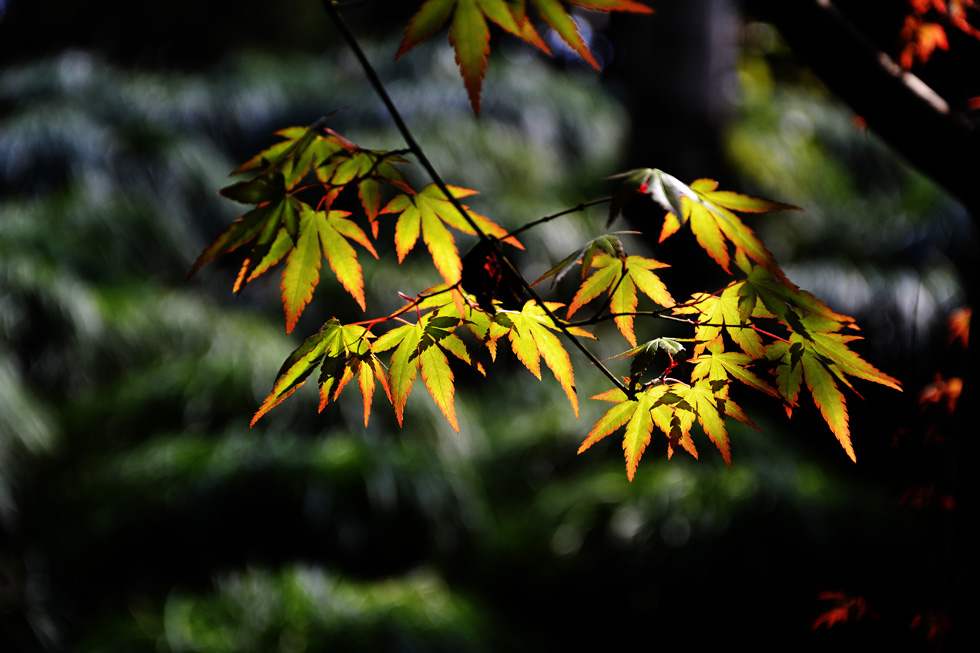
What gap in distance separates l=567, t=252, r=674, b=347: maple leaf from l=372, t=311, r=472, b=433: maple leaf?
9 cm

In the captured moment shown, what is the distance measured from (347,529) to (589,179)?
5.51 ft

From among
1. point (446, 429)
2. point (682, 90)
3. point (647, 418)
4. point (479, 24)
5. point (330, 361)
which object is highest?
point (479, 24)

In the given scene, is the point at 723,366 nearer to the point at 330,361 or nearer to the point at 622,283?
the point at 622,283

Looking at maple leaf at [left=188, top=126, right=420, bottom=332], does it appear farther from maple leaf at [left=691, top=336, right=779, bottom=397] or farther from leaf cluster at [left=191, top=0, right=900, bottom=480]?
maple leaf at [left=691, top=336, right=779, bottom=397]

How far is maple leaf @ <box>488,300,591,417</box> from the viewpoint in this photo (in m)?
0.49

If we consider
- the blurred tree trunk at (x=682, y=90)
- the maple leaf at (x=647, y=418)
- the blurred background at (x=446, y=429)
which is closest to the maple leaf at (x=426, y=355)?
the maple leaf at (x=647, y=418)

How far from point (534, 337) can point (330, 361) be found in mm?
147

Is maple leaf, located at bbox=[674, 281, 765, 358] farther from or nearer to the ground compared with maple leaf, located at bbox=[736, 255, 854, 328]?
nearer to the ground

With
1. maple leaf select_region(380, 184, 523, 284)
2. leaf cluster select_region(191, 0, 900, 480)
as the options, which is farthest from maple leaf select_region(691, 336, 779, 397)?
maple leaf select_region(380, 184, 523, 284)

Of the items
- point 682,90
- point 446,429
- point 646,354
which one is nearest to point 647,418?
point 646,354

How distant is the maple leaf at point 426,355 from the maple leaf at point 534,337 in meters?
0.03

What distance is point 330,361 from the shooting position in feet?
1.54

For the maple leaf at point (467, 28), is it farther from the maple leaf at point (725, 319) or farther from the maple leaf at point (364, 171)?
the maple leaf at point (725, 319)

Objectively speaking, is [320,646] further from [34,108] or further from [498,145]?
[34,108]
